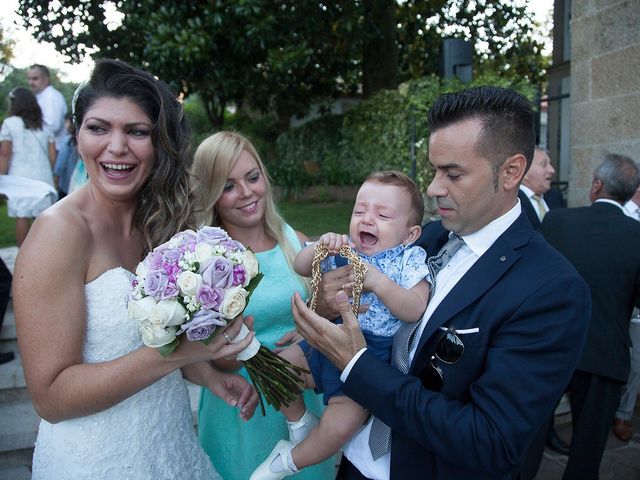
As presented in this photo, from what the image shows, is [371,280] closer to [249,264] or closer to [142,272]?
[249,264]

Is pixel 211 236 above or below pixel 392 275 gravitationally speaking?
above

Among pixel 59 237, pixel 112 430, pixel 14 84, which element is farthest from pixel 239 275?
pixel 14 84

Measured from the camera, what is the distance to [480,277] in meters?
1.89

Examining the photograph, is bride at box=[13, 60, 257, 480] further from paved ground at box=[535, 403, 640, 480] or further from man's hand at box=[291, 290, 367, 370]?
paved ground at box=[535, 403, 640, 480]

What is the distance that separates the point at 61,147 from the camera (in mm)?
7684

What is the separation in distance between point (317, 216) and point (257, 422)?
883 cm

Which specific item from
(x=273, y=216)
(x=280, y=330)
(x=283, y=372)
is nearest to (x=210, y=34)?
(x=273, y=216)

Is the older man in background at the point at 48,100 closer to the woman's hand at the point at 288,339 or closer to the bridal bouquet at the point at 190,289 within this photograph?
the woman's hand at the point at 288,339

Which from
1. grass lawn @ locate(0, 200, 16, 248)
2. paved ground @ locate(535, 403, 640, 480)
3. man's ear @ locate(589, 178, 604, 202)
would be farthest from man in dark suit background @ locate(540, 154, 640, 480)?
grass lawn @ locate(0, 200, 16, 248)

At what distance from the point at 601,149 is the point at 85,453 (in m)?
5.67

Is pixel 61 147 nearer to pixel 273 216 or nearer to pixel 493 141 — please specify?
pixel 273 216

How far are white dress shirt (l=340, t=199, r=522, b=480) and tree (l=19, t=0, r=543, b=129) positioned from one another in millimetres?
7202

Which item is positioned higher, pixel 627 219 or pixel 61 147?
pixel 61 147

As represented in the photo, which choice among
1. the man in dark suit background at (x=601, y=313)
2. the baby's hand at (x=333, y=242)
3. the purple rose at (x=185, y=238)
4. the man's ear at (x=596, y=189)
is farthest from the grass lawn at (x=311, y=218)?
the purple rose at (x=185, y=238)
